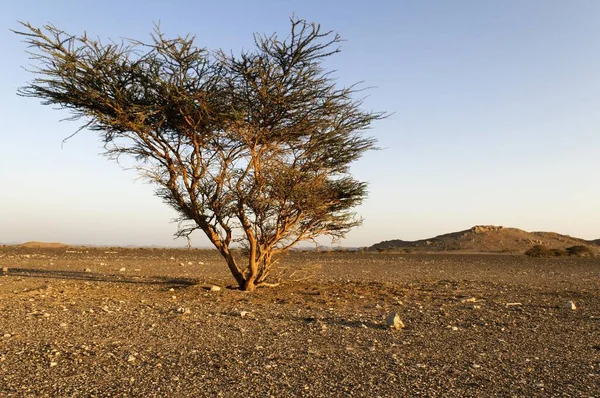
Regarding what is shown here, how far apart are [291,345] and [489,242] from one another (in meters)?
59.6

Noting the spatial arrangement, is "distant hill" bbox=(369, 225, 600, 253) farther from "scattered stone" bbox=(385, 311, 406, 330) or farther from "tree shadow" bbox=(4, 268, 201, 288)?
"scattered stone" bbox=(385, 311, 406, 330)

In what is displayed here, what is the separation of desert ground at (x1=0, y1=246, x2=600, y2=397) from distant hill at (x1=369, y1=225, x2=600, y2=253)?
4648cm

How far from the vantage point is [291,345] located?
26.1 ft

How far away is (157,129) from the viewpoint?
14328 mm

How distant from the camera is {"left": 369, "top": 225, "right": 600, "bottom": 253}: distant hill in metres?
59.9

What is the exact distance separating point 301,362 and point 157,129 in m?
9.40

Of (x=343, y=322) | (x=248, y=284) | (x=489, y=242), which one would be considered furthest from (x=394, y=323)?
(x=489, y=242)

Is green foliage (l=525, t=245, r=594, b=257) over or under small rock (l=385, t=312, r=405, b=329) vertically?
over

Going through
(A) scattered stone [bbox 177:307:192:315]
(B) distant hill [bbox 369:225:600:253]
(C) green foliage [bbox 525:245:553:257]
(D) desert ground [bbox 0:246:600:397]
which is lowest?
(D) desert ground [bbox 0:246:600:397]

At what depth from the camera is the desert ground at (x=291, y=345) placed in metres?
5.81

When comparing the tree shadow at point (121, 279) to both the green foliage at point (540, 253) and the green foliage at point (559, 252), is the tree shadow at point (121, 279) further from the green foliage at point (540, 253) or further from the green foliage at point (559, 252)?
the green foliage at point (559, 252)

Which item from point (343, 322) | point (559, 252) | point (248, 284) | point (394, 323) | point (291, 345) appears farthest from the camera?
point (559, 252)

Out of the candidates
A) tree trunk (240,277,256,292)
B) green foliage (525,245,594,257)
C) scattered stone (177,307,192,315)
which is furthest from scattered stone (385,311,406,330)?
green foliage (525,245,594,257)

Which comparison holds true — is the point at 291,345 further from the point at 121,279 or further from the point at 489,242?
the point at 489,242
